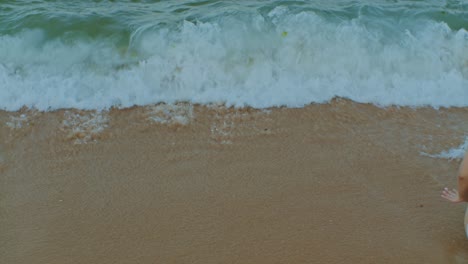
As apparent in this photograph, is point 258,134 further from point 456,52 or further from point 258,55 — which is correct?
point 456,52

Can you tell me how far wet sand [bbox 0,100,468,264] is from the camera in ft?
9.62

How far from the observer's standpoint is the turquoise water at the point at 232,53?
461 centimetres

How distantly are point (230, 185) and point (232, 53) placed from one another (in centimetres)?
198

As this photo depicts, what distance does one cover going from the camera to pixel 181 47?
5090 mm

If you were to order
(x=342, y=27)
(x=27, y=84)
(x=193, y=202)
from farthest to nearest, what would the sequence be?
(x=342, y=27)
(x=27, y=84)
(x=193, y=202)

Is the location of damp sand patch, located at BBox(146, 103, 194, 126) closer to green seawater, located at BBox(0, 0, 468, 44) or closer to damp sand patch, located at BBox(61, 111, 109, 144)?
damp sand patch, located at BBox(61, 111, 109, 144)

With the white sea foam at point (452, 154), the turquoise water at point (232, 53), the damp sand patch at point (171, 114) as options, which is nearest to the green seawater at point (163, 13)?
the turquoise water at point (232, 53)

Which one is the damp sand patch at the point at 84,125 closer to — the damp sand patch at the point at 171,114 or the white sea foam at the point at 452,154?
the damp sand patch at the point at 171,114

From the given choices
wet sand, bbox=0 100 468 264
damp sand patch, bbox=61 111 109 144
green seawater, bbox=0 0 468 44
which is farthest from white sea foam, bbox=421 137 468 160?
damp sand patch, bbox=61 111 109 144

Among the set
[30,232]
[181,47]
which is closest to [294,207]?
[30,232]

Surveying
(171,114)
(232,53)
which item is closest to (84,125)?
(171,114)

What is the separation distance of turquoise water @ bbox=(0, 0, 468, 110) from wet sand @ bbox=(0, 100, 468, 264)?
253mm

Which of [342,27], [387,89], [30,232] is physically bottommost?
[30,232]

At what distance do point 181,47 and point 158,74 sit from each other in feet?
1.49
